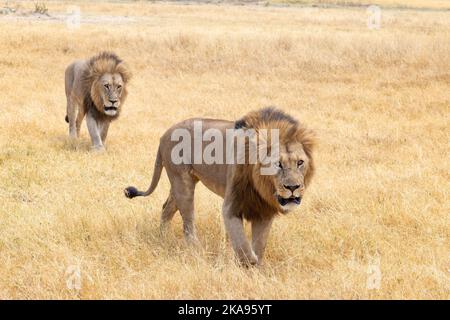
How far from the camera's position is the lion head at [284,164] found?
4.66 metres

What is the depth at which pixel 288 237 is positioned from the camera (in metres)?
6.03

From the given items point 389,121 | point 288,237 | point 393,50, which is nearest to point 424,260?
point 288,237

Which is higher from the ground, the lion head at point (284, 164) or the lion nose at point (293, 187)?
the lion head at point (284, 164)

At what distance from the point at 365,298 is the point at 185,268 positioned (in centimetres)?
136

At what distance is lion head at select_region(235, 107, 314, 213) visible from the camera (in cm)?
466

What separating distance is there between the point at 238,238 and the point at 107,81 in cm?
581

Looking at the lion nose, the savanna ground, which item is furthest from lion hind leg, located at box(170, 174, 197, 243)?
the lion nose

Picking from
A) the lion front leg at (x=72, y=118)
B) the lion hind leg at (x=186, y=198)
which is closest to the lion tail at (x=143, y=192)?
the lion hind leg at (x=186, y=198)

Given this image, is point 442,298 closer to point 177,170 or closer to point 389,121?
point 177,170

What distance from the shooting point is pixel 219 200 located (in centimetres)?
733

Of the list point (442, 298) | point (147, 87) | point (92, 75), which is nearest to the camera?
point (442, 298)

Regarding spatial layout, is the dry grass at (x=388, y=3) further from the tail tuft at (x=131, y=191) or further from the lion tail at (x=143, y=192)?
the tail tuft at (x=131, y=191)

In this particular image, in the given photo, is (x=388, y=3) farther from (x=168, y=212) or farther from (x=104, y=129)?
(x=168, y=212)

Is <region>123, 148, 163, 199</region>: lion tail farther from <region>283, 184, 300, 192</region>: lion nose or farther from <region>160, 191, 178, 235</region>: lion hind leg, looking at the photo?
<region>283, 184, 300, 192</region>: lion nose
